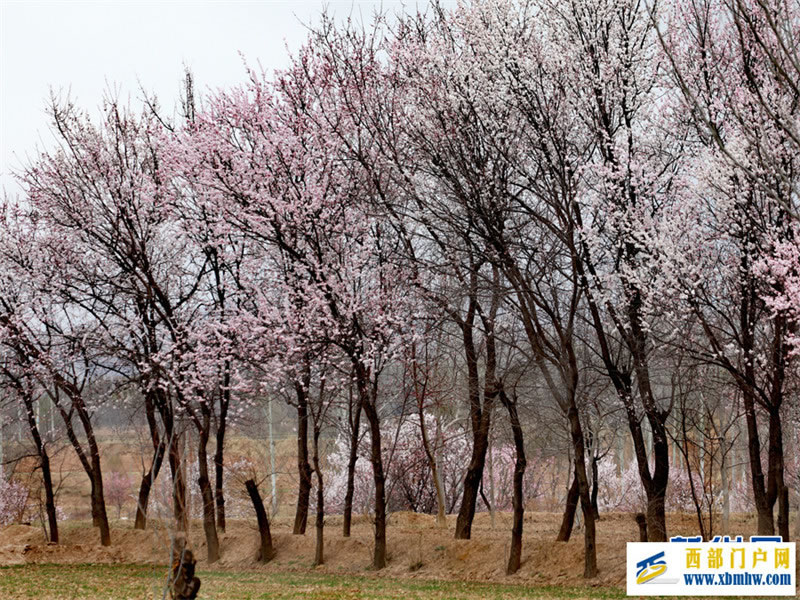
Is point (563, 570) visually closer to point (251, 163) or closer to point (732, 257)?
point (732, 257)

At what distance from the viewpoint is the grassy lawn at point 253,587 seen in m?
13.6

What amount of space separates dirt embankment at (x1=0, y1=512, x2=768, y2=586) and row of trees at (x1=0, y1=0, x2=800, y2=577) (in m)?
0.64

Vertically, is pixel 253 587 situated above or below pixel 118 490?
below

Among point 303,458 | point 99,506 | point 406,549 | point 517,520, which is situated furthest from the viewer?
point 99,506

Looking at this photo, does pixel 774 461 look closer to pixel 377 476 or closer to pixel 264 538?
pixel 377 476

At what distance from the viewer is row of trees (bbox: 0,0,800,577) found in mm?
14219

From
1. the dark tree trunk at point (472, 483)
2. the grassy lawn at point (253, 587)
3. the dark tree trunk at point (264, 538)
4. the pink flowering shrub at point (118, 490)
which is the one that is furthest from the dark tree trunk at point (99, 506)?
the dark tree trunk at point (472, 483)

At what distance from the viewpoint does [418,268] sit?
18.2 m

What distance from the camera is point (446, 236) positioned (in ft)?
56.3

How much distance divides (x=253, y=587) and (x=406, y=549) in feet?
14.9

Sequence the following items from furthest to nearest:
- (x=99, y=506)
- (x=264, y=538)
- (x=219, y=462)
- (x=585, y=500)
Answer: (x=99, y=506) < (x=219, y=462) < (x=264, y=538) < (x=585, y=500)

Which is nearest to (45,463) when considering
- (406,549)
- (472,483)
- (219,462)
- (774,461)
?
(219,462)

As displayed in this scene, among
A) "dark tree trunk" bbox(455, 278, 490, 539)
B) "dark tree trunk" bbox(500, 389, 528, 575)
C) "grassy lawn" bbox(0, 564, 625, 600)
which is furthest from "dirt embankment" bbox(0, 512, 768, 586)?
"grassy lawn" bbox(0, 564, 625, 600)

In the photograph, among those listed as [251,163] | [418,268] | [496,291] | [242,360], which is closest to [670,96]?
[496,291]
